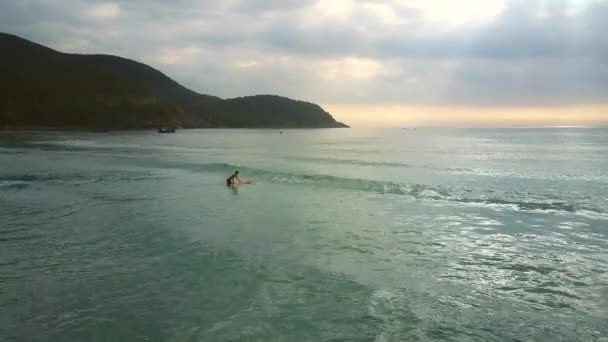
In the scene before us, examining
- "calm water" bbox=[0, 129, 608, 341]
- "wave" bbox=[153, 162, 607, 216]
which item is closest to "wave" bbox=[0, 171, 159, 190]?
"calm water" bbox=[0, 129, 608, 341]

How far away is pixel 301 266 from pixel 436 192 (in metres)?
17.3

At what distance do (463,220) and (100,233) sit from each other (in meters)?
15.1

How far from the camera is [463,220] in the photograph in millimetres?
19484

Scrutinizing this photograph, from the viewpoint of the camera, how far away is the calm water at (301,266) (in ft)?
28.9

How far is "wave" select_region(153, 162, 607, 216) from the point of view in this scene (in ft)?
74.4

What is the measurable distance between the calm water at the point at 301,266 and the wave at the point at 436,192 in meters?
0.27

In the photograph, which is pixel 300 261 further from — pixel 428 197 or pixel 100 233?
pixel 428 197

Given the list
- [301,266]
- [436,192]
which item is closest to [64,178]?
[301,266]

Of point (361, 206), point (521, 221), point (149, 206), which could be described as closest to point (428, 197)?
point (361, 206)

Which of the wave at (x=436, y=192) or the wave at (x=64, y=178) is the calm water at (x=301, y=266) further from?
the wave at (x=64, y=178)

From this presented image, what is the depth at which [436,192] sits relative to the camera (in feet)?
90.7

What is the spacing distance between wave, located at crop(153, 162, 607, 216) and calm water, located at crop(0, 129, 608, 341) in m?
0.27

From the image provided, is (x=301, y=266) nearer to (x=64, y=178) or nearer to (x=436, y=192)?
(x=436, y=192)

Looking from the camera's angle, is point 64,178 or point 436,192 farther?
point 64,178
